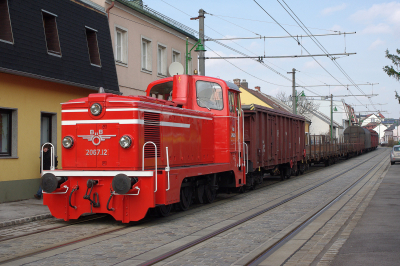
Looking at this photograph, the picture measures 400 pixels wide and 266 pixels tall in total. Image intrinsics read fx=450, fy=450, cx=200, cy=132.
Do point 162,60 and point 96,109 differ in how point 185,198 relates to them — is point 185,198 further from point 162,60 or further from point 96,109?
point 162,60

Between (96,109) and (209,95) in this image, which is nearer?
(96,109)

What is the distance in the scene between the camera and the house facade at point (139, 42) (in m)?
17.4

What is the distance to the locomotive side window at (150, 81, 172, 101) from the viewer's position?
11.9 metres

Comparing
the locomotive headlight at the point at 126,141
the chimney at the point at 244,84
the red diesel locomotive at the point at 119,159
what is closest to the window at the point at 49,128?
the red diesel locomotive at the point at 119,159

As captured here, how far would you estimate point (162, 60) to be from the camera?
20.8 metres

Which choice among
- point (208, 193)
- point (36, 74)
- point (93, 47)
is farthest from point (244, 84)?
point (36, 74)

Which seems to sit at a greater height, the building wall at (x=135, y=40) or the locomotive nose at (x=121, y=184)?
the building wall at (x=135, y=40)

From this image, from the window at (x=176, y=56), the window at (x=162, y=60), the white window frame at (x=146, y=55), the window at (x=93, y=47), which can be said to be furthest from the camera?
the window at (x=176, y=56)

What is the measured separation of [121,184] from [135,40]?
37.3ft

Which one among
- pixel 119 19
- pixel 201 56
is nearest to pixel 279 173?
pixel 201 56

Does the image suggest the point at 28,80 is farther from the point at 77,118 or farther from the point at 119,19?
the point at 119,19

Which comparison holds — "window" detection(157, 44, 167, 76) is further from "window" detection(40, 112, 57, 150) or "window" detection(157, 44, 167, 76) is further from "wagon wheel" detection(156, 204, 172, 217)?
"wagon wheel" detection(156, 204, 172, 217)

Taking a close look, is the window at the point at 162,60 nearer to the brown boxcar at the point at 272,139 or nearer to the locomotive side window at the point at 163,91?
the brown boxcar at the point at 272,139

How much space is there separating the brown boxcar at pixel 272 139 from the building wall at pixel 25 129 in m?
6.60
